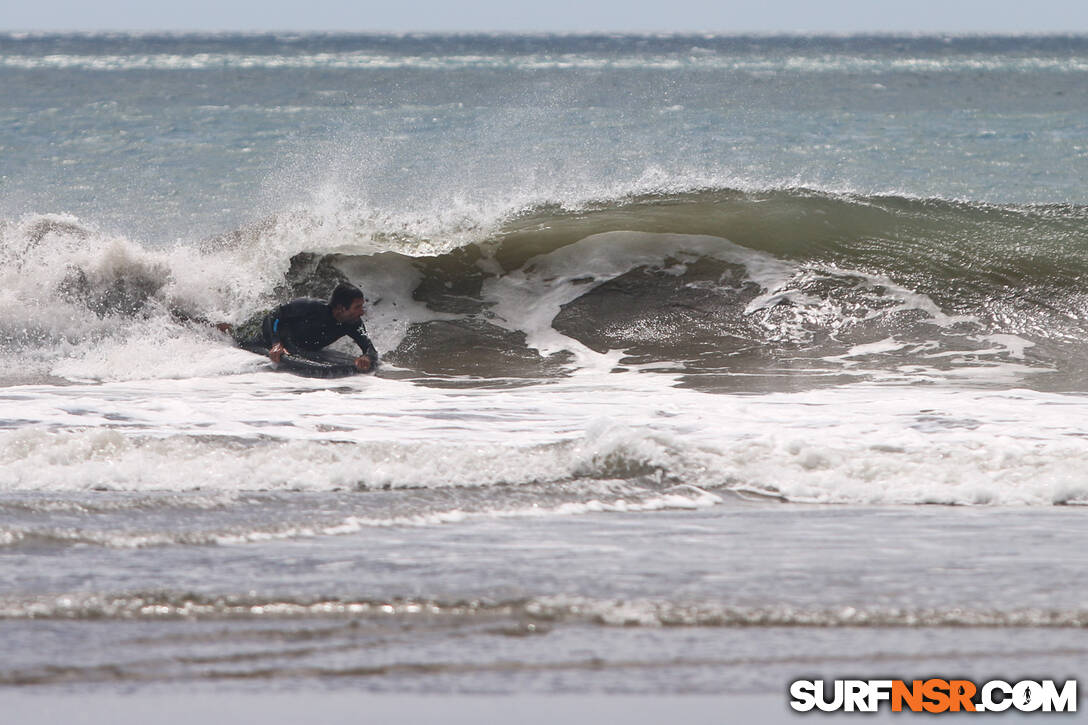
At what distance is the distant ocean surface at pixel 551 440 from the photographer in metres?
3.81

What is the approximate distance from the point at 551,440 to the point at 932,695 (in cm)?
360

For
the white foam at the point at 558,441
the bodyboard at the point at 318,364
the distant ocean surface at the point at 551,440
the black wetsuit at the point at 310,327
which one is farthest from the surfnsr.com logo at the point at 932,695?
the black wetsuit at the point at 310,327

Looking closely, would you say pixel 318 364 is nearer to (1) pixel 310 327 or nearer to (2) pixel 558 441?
(1) pixel 310 327

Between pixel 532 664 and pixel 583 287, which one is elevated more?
pixel 583 287

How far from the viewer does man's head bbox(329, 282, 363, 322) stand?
30.1ft

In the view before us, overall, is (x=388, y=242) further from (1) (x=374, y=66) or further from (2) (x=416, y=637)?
(1) (x=374, y=66)

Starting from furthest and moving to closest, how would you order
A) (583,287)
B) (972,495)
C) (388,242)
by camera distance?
(388,242) < (583,287) < (972,495)

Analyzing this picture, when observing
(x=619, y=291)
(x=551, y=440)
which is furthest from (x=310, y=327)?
(x=551, y=440)

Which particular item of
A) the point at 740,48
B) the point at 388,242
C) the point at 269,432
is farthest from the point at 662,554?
the point at 740,48

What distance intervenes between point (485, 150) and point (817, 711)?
69.8 ft

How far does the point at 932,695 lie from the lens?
3.46 m

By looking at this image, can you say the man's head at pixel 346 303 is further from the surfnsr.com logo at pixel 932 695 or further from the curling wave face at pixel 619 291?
the surfnsr.com logo at pixel 932 695

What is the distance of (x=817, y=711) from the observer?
338 cm

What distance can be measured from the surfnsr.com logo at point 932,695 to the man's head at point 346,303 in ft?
20.5
